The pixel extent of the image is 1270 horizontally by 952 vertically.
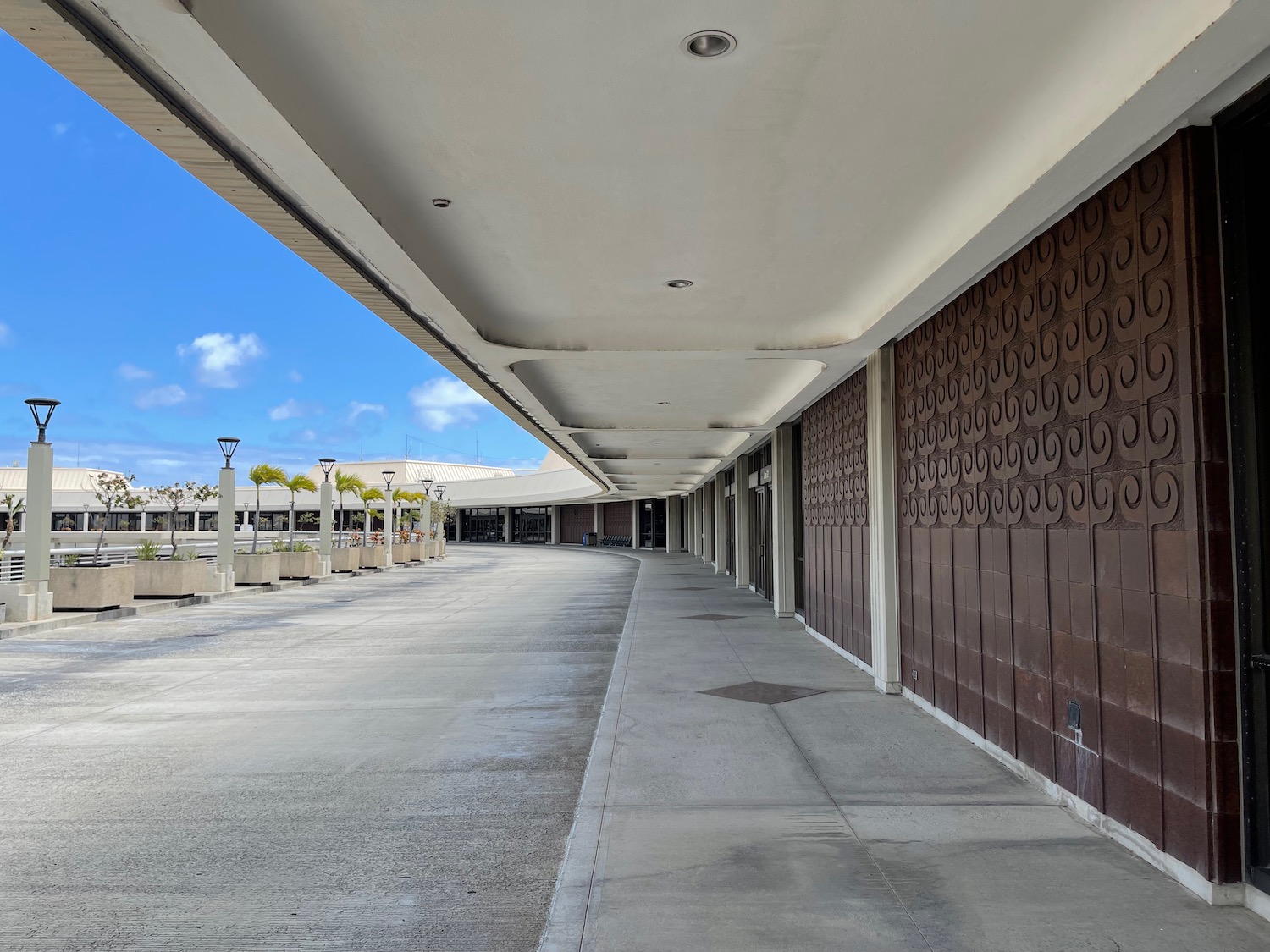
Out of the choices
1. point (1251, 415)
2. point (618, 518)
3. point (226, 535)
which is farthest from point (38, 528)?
point (618, 518)

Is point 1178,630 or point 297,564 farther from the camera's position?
point 297,564

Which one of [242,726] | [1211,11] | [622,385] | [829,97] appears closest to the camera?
[1211,11]

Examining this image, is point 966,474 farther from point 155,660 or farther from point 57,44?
point 155,660

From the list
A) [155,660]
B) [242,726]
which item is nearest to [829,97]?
[242,726]

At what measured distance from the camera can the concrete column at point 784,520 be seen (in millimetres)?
15891

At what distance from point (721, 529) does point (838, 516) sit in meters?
17.6

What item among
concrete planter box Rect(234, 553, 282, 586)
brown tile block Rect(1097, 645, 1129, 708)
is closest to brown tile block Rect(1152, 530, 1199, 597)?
brown tile block Rect(1097, 645, 1129, 708)

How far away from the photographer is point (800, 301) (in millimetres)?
8320

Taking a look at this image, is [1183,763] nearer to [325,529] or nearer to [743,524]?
[743,524]

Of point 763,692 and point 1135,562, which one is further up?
point 1135,562

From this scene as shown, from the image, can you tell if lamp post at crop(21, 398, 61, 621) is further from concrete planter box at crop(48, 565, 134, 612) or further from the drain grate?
the drain grate

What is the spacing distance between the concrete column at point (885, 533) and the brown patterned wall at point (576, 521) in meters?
58.1

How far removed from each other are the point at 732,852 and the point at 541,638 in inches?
357

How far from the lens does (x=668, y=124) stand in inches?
188
